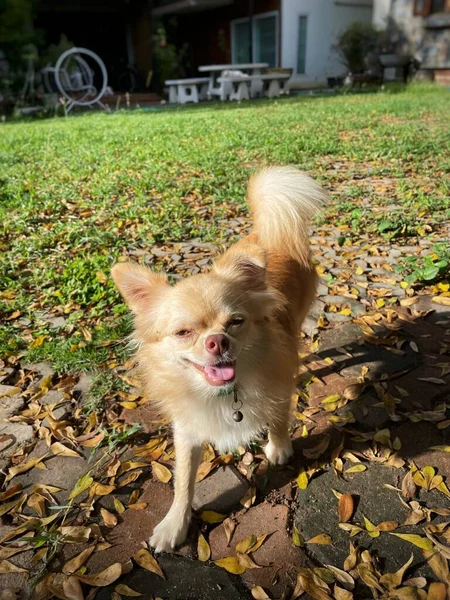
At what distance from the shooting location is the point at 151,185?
700 centimetres

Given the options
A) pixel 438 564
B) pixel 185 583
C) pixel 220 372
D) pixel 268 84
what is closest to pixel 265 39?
pixel 268 84

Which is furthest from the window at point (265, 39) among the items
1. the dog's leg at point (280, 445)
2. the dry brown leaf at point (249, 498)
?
the dry brown leaf at point (249, 498)

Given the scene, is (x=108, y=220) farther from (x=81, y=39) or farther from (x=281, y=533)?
(x=81, y=39)

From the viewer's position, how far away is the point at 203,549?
208 centimetres

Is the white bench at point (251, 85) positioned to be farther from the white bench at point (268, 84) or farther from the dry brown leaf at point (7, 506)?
the dry brown leaf at point (7, 506)

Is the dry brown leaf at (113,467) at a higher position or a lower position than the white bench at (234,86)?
lower

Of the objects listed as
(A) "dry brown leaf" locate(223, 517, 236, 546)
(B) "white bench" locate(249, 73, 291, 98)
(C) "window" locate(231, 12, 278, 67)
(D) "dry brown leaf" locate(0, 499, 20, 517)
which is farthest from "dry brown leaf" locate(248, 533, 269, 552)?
(C) "window" locate(231, 12, 278, 67)

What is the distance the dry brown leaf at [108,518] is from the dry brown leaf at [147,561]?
0.21 m

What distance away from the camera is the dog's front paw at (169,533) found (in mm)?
2074

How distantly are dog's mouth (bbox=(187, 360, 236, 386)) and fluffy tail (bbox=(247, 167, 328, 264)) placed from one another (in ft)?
3.35

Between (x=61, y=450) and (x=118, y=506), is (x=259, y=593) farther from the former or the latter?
(x=61, y=450)

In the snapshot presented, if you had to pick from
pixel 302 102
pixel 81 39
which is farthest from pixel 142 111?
pixel 81 39

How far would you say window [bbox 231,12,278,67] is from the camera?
2131cm

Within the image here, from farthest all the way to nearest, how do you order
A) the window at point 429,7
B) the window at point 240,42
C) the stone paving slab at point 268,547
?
the window at point 240,42
the window at point 429,7
the stone paving slab at point 268,547
